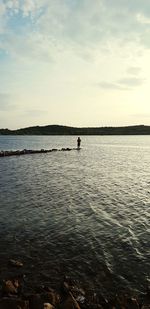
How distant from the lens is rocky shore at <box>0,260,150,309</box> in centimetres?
1038

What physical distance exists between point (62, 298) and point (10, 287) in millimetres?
1799

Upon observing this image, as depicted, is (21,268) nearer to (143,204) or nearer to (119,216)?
(119,216)

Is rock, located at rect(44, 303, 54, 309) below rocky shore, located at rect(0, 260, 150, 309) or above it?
above

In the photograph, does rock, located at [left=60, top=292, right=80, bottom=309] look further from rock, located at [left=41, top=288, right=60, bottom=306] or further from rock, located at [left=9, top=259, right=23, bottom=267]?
rock, located at [left=9, top=259, right=23, bottom=267]

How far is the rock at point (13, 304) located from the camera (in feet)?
33.3

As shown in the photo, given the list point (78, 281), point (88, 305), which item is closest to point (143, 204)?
point (78, 281)

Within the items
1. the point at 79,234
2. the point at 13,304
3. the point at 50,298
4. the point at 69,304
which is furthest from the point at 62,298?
the point at 79,234

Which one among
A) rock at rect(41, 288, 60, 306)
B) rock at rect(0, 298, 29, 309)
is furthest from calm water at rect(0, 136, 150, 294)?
rock at rect(0, 298, 29, 309)

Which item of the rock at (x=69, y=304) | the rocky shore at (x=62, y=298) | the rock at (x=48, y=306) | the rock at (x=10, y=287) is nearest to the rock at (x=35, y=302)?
the rocky shore at (x=62, y=298)

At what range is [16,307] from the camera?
397 inches

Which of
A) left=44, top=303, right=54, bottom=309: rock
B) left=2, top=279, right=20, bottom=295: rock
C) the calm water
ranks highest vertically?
left=44, top=303, right=54, bottom=309: rock

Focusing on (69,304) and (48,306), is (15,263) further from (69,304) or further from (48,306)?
(69,304)

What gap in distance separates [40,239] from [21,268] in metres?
3.23

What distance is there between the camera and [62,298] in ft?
36.8
